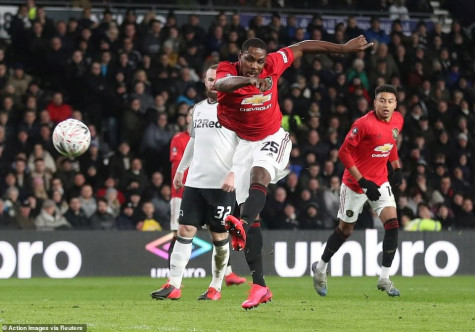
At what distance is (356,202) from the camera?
38.9 feet

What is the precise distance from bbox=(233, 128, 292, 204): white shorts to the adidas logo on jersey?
3.28 feet

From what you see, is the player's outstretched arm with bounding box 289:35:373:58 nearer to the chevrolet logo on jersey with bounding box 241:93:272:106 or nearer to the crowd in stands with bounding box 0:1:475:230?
the chevrolet logo on jersey with bounding box 241:93:272:106

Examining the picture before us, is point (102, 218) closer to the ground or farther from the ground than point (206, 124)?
closer to the ground

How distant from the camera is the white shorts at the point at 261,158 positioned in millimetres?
9219

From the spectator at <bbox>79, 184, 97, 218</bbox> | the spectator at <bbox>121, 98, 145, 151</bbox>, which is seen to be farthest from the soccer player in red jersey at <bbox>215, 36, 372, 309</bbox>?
the spectator at <bbox>121, 98, 145, 151</bbox>

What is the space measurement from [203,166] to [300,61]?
421 inches

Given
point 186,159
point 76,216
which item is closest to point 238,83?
point 186,159

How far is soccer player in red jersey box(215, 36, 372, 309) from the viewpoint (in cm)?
901

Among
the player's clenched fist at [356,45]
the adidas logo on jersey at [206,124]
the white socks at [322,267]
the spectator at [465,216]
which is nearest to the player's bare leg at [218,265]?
the adidas logo on jersey at [206,124]

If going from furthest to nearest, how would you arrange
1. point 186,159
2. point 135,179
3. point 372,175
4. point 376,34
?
point 376,34
point 135,179
point 372,175
point 186,159

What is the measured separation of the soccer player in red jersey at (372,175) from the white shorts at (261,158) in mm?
2200

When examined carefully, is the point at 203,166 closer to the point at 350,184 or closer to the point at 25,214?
the point at 350,184

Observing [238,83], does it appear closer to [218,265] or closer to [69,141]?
[218,265]

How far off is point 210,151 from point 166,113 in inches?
328
